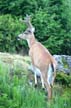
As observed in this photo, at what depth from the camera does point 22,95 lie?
9.23 metres

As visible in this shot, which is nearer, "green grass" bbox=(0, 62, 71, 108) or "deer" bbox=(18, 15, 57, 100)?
"green grass" bbox=(0, 62, 71, 108)

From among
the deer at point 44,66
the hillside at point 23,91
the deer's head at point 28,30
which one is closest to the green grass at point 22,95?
the hillside at point 23,91

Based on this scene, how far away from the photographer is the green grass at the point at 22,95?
9016 mm

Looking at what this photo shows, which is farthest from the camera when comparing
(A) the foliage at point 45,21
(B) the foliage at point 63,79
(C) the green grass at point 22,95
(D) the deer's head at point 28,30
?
(A) the foliage at point 45,21

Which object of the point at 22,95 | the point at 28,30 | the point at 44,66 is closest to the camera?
the point at 22,95

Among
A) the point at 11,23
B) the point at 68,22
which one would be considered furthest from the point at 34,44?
the point at 68,22

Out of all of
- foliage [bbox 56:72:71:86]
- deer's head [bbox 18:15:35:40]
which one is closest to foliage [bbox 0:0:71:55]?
deer's head [bbox 18:15:35:40]

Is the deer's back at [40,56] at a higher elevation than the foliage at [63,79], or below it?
higher

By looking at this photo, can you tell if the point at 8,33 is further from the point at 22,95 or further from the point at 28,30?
the point at 22,95

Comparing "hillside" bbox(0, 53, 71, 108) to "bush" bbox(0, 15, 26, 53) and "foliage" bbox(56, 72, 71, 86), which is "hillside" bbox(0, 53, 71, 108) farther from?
"bush" bbox(0, 15, 26, 53)

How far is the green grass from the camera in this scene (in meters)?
9.02

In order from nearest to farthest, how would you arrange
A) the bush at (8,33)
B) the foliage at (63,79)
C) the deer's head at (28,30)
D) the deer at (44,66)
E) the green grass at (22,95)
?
the green grass at (22,95) < the deer at (44,66) < the foliage at (63,79) < the deer's head at (28,30) < the bush at (8,33)

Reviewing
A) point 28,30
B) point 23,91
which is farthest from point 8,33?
point 23,91

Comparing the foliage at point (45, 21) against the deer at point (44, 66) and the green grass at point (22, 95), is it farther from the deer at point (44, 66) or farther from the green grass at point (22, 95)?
the green grass at point (22, 95)
